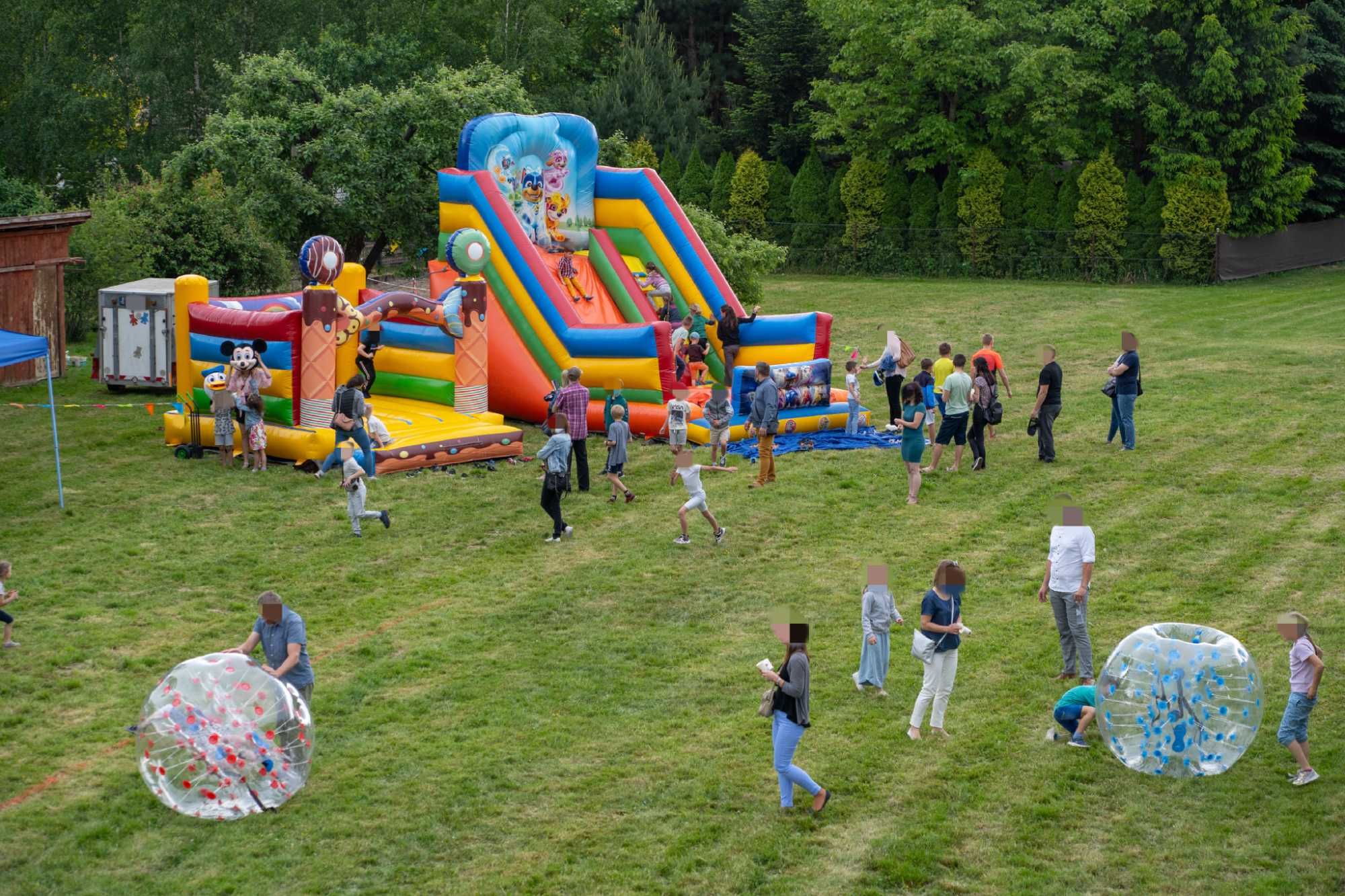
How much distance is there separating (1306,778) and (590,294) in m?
14.2

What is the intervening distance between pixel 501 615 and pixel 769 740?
140 inches

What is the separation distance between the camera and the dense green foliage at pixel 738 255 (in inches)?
1176

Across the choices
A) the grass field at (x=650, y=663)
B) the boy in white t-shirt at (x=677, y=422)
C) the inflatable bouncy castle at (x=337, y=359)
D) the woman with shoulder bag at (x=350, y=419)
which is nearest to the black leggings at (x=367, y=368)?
the inflatable bouncy castle at (x=337, y=359)

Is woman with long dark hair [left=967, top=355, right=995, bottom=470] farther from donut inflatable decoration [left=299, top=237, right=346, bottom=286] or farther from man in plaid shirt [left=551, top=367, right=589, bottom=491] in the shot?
donut inflatable decoration [left=299, top=237, right=346, bottom=286]

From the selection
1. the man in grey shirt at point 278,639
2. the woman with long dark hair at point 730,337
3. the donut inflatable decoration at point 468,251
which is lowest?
the man in grey shirt at point 278,639

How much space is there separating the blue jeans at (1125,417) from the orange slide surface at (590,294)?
714cm

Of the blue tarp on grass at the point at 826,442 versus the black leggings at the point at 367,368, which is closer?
the blue tarp on grass at the point at 826,442

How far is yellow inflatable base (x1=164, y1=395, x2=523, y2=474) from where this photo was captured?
711 inches

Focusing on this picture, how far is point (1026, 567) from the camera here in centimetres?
1469

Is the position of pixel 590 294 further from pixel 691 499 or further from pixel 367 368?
pixel 691 499

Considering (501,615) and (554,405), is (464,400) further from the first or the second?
(501,615)

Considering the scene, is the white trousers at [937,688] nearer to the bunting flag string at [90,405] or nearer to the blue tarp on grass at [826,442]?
the blue tarp on grass at [826,442]

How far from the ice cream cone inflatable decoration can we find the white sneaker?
40.0 ft

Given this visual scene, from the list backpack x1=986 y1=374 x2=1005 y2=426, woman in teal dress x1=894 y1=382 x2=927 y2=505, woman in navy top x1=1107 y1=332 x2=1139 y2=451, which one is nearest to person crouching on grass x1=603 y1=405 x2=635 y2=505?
woman in teal dress x1=894 y1=382 x2=927 y2=505
